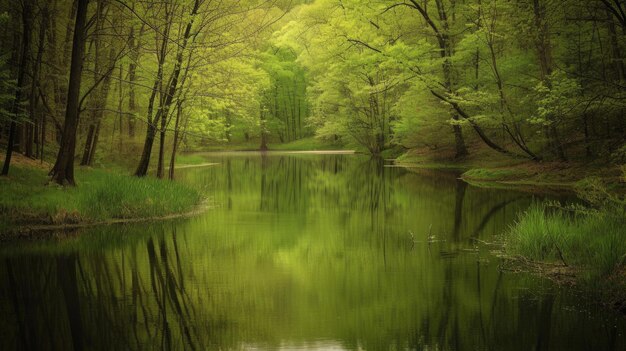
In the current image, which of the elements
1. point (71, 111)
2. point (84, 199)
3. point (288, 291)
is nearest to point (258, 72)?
point (71, 111)

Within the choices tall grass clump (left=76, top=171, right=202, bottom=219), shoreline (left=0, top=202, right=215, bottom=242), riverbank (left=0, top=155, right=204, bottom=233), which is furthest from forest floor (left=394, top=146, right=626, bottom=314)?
riverbank (left=0, top=155, right=204, bottom=233)

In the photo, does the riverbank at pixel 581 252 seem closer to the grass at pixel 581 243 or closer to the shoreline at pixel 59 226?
the grass at pixel 581 243

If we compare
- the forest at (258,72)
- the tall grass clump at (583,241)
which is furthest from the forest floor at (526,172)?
the tall grass clump at (583,241)

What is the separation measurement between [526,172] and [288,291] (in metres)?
18.8

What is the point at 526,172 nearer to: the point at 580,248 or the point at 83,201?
the point at 580,248

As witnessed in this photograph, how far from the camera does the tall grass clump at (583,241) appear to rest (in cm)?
843

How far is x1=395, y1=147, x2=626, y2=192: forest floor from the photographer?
2044 centimetres

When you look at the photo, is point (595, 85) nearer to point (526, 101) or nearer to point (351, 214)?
point (526, 101)

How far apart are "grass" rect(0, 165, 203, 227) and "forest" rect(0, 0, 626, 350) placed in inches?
2.3

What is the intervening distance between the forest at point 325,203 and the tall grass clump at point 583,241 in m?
0.04

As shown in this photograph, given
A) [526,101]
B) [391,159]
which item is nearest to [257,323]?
[526,101]

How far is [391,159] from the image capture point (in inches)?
1918

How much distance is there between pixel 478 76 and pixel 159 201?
753 inches

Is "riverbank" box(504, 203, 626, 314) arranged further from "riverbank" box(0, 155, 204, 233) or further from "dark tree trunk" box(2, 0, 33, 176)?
"dark tree trunk" box(2, 0, 33, 176)
